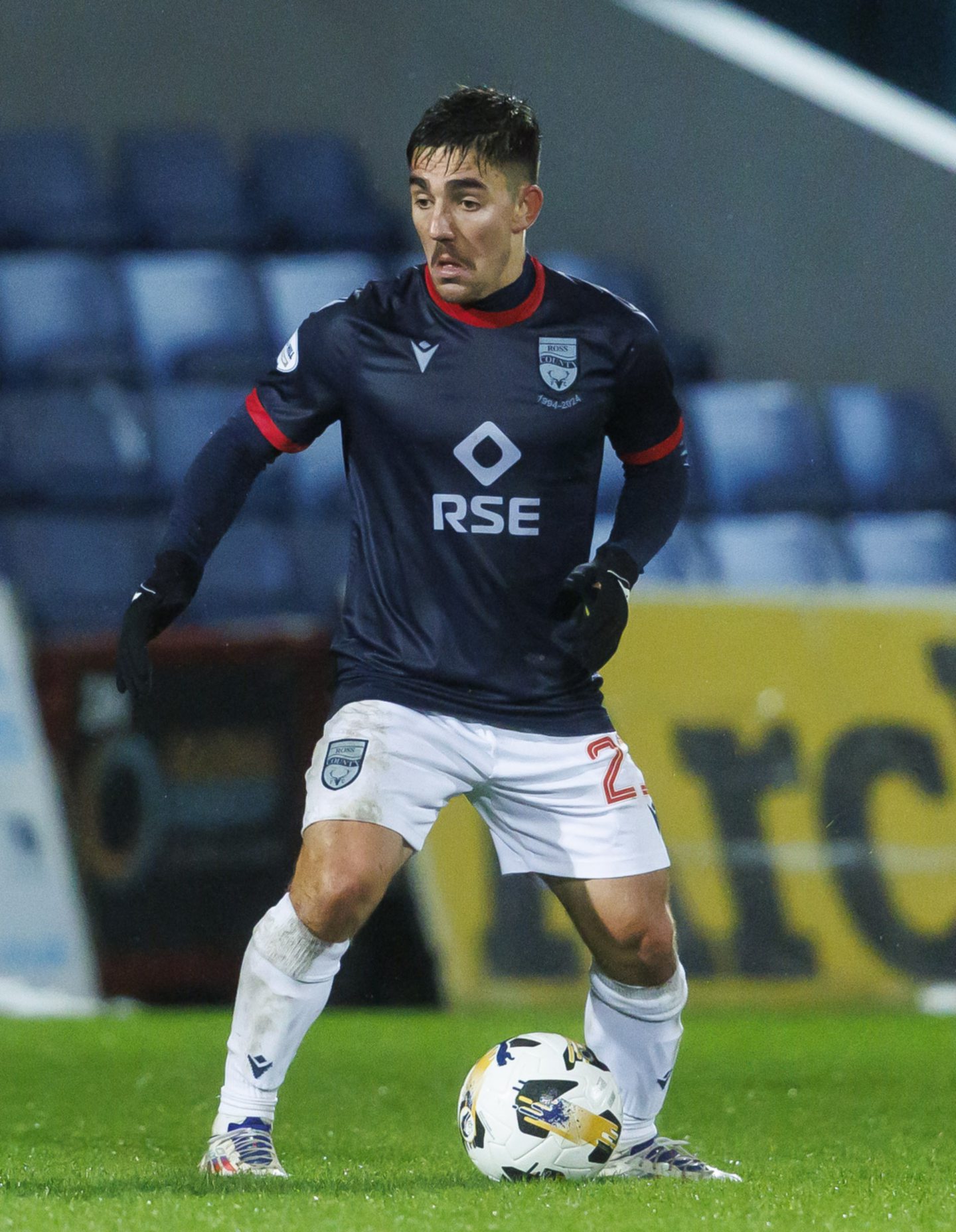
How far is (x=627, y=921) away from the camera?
288cm

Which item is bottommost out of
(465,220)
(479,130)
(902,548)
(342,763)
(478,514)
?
(902,548)

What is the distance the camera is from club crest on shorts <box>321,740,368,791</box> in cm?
281

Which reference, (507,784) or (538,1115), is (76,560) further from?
(538,1115)

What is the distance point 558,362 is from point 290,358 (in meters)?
0.42

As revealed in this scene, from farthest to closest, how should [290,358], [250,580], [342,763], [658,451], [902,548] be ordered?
1. [902,548]
2. [250,580]
3. [658,451]
4. [290,358]
5. [342,763]

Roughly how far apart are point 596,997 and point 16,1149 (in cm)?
103

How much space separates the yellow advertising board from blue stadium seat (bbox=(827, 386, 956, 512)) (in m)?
0.88

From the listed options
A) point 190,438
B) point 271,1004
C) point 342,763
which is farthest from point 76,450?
point 271,1004

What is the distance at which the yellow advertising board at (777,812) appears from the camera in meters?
5.45

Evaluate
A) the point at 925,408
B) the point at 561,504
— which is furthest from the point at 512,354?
the point at 925,408

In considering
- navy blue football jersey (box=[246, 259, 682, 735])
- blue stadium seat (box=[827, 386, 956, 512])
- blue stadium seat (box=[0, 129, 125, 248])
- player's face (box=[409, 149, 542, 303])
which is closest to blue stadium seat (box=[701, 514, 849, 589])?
blue stadium seat (box=[827, 386, 956, 512])

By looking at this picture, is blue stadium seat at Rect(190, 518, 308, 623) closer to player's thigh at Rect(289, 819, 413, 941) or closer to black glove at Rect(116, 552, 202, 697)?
black glove at Rect(116, 552, 202, 697)

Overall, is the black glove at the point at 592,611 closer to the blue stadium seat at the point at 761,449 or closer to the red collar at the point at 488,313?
the red collar at the point at 488,313

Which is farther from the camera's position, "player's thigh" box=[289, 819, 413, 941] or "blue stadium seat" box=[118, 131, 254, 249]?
"blue stadium seat" box=[118, 131, 254, 249]
